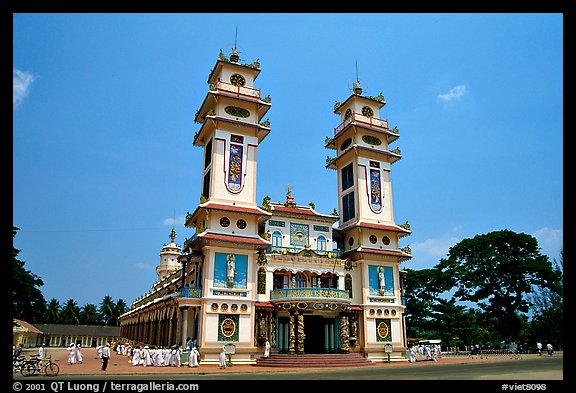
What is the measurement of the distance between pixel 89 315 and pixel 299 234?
72.9 meters

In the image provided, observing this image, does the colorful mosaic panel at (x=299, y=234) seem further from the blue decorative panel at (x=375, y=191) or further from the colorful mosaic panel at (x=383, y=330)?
the colorful mosaic panel at (x=383, y=330)

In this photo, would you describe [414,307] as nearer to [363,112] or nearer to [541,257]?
[541,257]

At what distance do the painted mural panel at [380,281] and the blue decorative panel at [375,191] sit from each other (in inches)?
172

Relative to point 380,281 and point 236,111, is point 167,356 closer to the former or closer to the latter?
point 380,281

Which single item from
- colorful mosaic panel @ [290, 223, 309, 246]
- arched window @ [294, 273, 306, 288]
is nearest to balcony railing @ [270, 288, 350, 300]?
arched window @ [294, 273, 306, 288]

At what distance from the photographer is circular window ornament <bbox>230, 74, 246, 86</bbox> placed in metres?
30.0

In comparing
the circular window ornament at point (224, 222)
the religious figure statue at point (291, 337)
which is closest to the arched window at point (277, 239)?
the circular window ornament at point (224, 222)

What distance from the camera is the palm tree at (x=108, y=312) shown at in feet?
294

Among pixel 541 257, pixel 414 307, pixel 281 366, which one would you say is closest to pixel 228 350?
pixel 281 366

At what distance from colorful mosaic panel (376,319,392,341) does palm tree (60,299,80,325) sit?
74533mm

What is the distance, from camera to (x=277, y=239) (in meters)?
31.0
